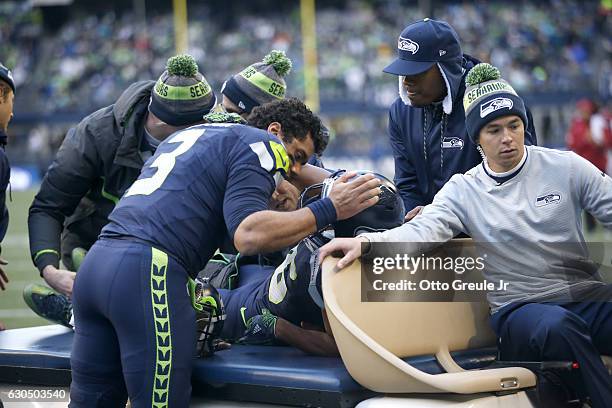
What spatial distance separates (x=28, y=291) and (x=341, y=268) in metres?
2.45

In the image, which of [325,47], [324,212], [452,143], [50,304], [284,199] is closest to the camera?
[324,212]

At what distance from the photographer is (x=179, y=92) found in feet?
16.2

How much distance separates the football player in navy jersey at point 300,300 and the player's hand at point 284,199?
0.21 meters

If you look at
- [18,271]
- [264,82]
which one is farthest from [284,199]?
[18,271]

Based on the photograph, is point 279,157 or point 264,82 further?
point 264,82

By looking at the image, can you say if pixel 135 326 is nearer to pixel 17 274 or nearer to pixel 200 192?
pixel 200 192

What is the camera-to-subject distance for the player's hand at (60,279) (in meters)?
4.81

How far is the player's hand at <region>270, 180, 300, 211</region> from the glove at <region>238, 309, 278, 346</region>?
0.47 m

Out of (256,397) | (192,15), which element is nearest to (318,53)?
(192,15)

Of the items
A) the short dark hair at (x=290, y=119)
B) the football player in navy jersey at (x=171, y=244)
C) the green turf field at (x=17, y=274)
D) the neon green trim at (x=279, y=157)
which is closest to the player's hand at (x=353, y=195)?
the football player in navy jersey at (x=171, y=244)

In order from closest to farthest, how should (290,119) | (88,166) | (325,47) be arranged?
(290,119) → (88,166) → (325,47)

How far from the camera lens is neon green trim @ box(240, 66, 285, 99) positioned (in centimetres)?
577

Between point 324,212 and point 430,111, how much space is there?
1583mm

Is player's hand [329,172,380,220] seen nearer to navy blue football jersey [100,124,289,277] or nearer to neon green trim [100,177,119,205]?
navy blue football jersey [100,124,289,277]
